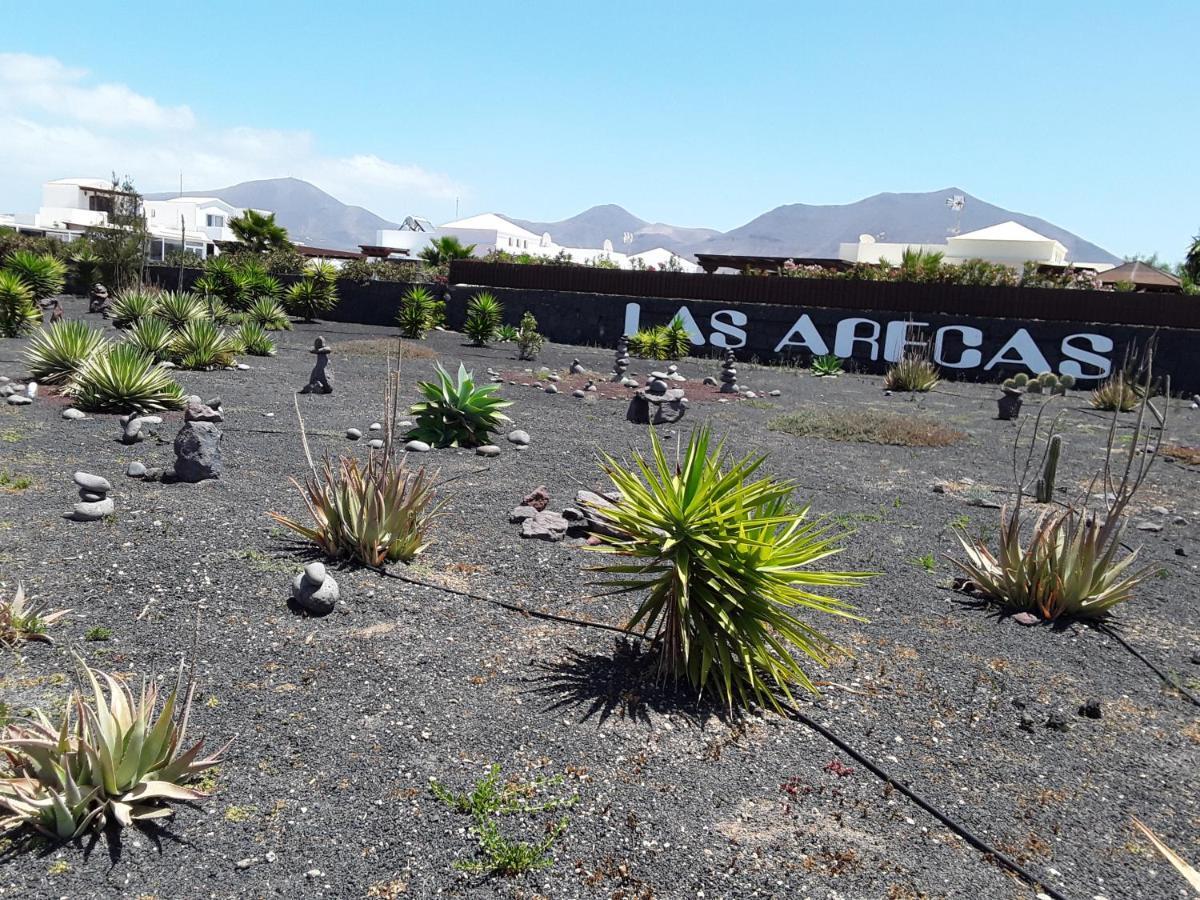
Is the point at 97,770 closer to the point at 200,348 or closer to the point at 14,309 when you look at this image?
the point at 200,348

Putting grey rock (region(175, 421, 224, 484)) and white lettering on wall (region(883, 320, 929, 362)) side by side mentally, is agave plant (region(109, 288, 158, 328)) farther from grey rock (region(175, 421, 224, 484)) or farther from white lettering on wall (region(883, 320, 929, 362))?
white lettering on wall (region(883, 320, 929, 362))

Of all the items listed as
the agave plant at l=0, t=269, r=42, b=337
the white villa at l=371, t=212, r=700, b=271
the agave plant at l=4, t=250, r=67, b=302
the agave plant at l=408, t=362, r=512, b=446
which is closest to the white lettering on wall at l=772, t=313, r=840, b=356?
the agave plant at l=408, t=362, r=512, b=446

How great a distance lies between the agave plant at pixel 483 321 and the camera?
20.2 meters

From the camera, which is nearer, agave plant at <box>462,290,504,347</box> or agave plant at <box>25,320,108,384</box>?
agave plant at <box>25,320,108,384</box>

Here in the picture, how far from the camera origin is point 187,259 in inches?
1128

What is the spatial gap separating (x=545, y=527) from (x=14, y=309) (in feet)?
47.3

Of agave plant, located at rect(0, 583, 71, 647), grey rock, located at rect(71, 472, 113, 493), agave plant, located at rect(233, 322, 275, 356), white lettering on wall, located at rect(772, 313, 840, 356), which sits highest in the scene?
white lettering on wall, located at rect(772, 313, 840, 356)

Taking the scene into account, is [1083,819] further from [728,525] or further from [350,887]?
[350,887]

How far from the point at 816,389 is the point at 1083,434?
187 inches

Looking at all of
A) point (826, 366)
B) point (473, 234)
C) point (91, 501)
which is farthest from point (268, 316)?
point (473, 234)

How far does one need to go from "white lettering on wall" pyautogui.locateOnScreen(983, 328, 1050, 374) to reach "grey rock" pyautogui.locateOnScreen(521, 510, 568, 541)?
1576cm

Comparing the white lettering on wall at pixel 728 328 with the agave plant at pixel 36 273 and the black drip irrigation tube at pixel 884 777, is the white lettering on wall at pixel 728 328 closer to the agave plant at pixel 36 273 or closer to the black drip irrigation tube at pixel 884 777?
the agave plant at pixel 36 273

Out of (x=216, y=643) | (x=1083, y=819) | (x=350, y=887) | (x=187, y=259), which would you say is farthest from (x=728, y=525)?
(x=187, y=259)

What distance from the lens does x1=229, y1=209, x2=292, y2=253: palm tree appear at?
102 ft
